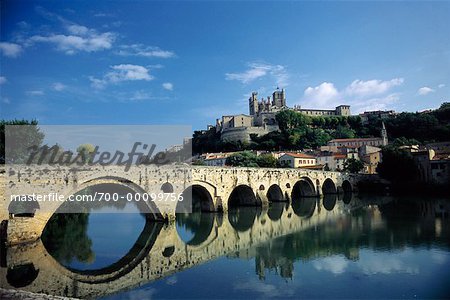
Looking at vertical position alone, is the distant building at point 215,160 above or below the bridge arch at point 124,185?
above

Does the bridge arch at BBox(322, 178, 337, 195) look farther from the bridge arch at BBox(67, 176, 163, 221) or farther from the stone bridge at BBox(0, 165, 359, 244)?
the bridge arch at BBox(67, 176, 163, 221)

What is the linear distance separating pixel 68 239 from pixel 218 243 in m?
8.47

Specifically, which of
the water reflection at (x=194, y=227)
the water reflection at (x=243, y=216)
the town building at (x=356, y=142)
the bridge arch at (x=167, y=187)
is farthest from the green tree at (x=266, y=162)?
the bridge arch at (x=167, y=187)

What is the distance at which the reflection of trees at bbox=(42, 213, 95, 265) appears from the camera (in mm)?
15883

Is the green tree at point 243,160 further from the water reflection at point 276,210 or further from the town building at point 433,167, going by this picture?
the town building at point 433,167

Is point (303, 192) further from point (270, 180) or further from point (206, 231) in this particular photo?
point (206, 231)

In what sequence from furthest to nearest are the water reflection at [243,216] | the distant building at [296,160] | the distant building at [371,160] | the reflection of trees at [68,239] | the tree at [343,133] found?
the tree at [343,133]
the distant building at [371,160]
the distant building at [296,160]
the water reflection at [243,216]
the reflection of trees at [68,239]

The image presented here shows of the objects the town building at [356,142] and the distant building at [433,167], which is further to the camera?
the town building at [356,142]

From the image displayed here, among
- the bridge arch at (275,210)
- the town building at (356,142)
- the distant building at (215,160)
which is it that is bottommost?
the bridge arch at (275,210)

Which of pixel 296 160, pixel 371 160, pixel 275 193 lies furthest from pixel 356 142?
pixel 275 193

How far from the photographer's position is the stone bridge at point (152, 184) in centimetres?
1650

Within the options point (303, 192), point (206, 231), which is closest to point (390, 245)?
point (206, 231)

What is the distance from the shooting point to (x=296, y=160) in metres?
59.1

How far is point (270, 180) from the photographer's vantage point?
33.8m
